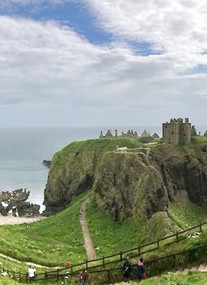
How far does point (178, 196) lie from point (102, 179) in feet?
77.8

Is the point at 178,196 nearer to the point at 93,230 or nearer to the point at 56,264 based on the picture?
the point at 93,230

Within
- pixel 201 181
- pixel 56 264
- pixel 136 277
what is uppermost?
pixel 201 181

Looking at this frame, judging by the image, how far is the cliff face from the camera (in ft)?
272

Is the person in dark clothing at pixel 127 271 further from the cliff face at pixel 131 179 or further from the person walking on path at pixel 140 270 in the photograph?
the cliff face at pixel 131 179

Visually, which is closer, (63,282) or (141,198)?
(63,282)

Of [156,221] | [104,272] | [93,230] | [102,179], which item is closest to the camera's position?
[104,272]

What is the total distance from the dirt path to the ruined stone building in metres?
31.5

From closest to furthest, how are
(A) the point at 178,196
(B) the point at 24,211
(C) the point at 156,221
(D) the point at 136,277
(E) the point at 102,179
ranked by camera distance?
(D) the point at 136,277 < (C) the point at 156,221 < (E) the point at 102,179 < (A) the point at 178,196 < (B) the point at 24,211

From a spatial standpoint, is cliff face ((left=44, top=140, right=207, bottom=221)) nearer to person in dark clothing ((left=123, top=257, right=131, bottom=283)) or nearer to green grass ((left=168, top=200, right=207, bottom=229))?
green grass ((left=168, top=200, right=207, bottom=229))

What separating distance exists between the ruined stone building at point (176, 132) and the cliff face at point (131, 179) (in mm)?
2770

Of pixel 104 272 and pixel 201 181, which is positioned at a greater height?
pixel 201 181

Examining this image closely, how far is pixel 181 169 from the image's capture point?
10912cm

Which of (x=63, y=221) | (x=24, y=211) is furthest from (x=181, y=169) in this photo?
(x=24, y=211)

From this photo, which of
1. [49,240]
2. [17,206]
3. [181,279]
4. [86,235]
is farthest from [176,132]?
[181,279]
